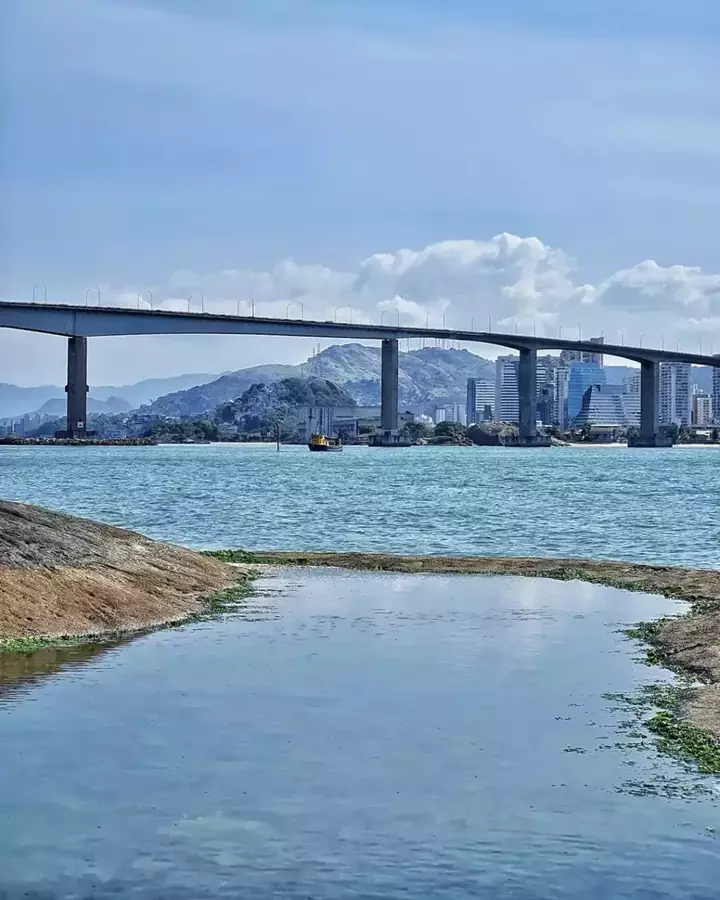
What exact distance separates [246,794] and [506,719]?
3.58m

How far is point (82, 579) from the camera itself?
20.2m

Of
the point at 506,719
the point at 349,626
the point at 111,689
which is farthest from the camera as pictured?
the point at 349,626

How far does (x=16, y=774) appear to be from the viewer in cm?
1115

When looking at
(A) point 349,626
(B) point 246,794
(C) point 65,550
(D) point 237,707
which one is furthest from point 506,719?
(C) point 65,550

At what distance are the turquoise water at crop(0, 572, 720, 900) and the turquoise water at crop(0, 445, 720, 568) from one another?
19434 mm

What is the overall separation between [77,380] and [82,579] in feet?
385

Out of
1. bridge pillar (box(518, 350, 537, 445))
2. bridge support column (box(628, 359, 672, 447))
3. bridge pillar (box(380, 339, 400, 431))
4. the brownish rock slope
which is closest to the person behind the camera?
the brownish rock slope

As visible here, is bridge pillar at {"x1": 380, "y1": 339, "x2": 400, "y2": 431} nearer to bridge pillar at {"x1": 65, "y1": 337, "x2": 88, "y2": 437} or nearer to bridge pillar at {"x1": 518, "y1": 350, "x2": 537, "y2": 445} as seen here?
bridge pillar at {"x1": 518, "y1": 350, "x2": 537, "y2": 445}

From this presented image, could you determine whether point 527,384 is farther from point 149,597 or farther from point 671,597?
point 149,597

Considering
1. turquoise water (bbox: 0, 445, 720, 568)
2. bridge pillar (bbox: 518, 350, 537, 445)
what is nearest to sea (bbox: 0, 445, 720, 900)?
turquoise water (bbox: 0, 445, 720, 568)

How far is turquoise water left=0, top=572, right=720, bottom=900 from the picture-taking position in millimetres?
8891

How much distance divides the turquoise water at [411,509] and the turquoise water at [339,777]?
19.4m

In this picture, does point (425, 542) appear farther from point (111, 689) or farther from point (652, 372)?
point (652, 372)

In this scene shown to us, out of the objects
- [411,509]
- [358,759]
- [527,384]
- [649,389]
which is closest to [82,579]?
[358,759]
